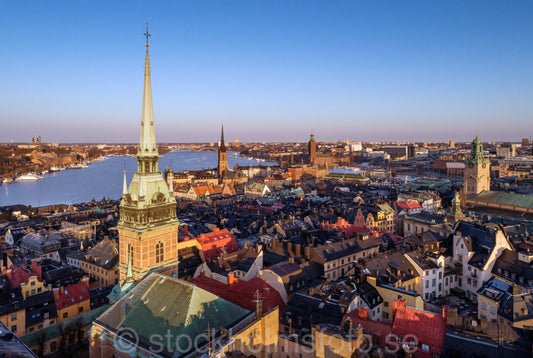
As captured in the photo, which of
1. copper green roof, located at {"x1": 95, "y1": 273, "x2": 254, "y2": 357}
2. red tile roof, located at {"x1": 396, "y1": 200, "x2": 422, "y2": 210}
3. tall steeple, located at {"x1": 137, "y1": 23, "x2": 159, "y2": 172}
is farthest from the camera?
red tile roof, located at {"x1": 396, "y1": 200, "x2": 422, "y2": 210}

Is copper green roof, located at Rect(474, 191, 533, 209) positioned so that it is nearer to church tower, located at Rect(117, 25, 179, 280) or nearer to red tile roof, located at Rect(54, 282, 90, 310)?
church tower, located at Rect(117, 25, 179, 280)

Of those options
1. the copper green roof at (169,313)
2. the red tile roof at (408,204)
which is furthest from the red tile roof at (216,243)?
the red tile roof at (408,204)

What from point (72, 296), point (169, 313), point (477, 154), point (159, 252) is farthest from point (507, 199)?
point (72, 296)

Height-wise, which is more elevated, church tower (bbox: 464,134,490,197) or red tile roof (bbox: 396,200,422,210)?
church tower (bbox: 464,134,490,197)

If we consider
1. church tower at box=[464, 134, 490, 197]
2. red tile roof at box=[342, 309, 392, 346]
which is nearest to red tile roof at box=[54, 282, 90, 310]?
red tile roof at box=[342, 309, 392, 346]

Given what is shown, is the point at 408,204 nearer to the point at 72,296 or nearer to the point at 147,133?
the point at 72,296

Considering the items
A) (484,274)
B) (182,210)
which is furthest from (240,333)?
(182,210)

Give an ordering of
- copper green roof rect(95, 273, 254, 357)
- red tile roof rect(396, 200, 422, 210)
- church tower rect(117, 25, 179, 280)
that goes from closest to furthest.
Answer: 1. copper green roof rect(95, 273, 254, 357)
2. church tower rect(117, 25, 179, 280)
3. red tile roof rect(396, 200, 422, 210)

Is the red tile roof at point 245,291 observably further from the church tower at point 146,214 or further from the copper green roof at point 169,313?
the copper green roof at point 169,313
